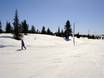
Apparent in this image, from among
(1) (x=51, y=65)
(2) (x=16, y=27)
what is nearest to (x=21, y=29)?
(2) (x=16, y=27)

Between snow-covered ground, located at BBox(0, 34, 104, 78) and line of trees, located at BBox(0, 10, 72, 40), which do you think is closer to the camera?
snow-covered ground, located at BBox(0, 34, 104, 78)

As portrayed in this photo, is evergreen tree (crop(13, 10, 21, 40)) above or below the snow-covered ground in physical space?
above

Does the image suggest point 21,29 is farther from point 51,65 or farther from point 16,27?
point 51,65

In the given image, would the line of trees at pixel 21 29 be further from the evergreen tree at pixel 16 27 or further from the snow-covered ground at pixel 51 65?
the snow-covered ground at pixel 51 65

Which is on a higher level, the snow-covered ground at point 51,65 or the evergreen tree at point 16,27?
the evergreen tree at point 16,27

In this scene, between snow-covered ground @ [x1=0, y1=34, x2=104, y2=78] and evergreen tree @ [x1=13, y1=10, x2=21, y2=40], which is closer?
snow-covered ground @ [x1=0, y1=34, x2=104, y2=78]

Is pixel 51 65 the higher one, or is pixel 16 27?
pixel 16 27

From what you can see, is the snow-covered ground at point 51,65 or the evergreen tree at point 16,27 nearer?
the snow-covered ground at point 51,65

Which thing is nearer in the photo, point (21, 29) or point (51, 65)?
point (51, 65)

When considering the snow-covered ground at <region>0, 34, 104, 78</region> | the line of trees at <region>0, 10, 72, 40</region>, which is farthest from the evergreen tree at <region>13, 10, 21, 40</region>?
the snow-covered ground at <region>0, 34, 104, 78</region>

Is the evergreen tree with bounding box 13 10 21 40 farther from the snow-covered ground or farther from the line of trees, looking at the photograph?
the snow-covered ground

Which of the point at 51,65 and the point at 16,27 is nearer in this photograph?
the point at 51,65

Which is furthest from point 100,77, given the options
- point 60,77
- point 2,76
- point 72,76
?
point 2,76

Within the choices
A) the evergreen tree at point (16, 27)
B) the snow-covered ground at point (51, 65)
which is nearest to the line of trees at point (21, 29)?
the evergreen tree at point (16, 27)
